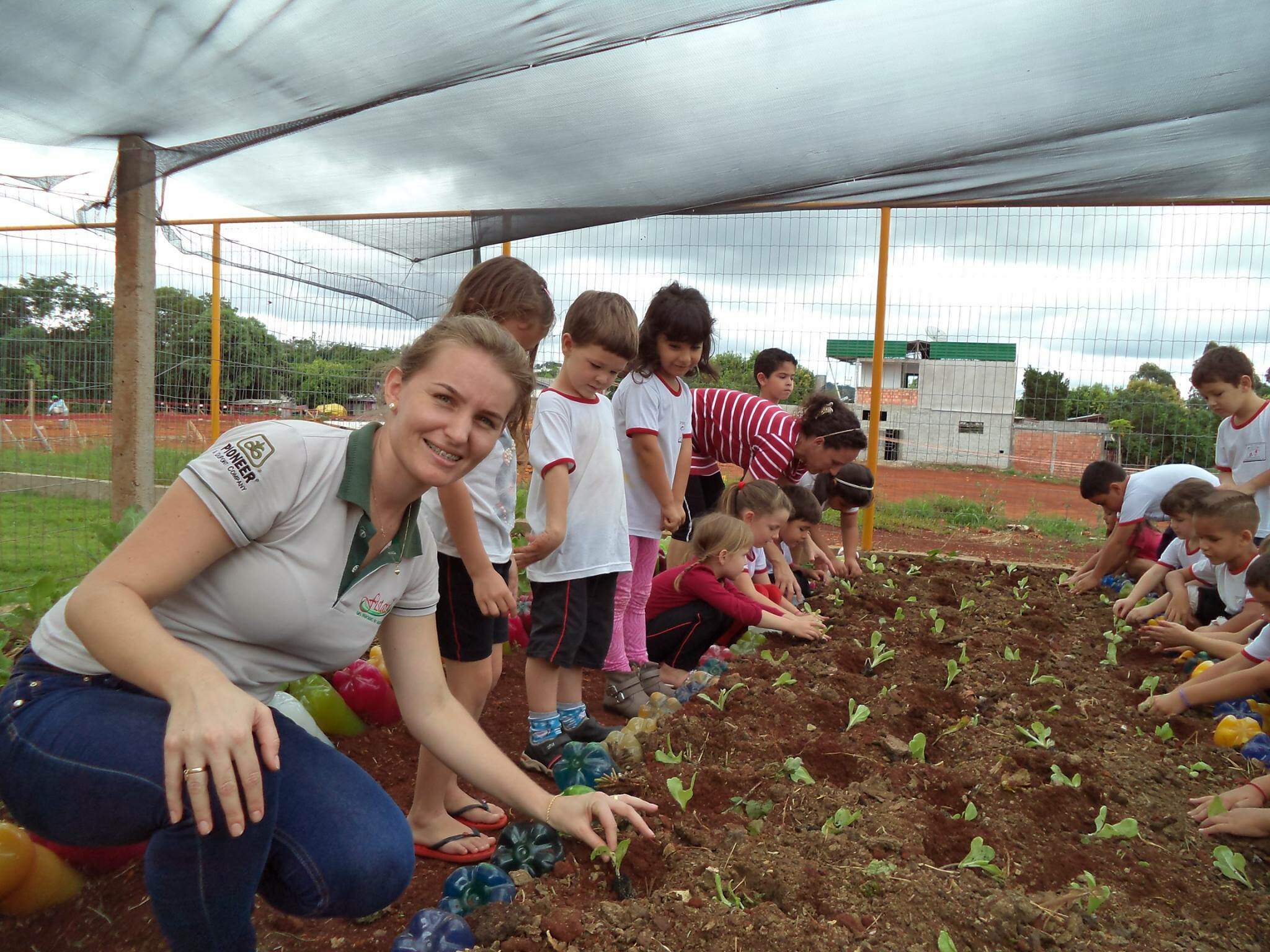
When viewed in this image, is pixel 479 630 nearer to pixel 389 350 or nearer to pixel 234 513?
pixel 234 513

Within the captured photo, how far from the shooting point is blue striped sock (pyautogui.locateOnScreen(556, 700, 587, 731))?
3223 mm

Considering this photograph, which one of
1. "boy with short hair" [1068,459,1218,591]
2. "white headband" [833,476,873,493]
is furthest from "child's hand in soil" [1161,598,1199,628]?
"white headband" [833,476,873,493]

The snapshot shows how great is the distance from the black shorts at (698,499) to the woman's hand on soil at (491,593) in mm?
1987

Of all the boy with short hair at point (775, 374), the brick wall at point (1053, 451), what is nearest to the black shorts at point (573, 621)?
the boy with short hair at point (775, 374)

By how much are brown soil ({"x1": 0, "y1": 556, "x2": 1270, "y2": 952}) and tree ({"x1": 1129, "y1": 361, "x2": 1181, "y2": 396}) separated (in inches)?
134

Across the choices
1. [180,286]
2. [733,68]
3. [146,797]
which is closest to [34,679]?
[146,797]

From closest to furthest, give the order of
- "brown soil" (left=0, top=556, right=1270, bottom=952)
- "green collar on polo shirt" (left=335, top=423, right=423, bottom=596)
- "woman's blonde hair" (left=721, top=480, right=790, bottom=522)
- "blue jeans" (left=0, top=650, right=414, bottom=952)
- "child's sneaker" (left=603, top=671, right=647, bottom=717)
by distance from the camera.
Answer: "blue jeans" (left=0, top=650, right=414, bottom=952) → "green collar on polo shirt" (left=335, top=423, right=423, bottom=596) → "brown soil" (left=0, top=556, right=1270, bottom=952) → "child's sneaker" (left=603, top=671, right=647, bottom=717) → "woman's blonde hair" (left=721, top=480, right=790, bottom=522)

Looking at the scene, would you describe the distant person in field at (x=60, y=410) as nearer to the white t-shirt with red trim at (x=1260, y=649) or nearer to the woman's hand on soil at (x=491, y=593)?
the woman's hand on soil at (x=491, y=593)

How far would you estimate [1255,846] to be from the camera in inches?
95.0

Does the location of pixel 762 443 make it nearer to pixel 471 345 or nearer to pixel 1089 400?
pixel 471 345

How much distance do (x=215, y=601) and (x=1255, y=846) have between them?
265cm

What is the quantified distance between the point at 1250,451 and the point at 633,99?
390 centimetres

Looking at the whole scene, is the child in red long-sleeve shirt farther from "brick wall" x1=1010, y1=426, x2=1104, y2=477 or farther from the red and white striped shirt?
"brick wall" x1=1010, y1=426, x2=1104, y2=477

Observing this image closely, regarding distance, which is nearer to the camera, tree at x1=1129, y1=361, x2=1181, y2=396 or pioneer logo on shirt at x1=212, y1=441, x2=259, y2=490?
pioneer logo on shirt at x1=212, y1=441, x2=259, y2=490
